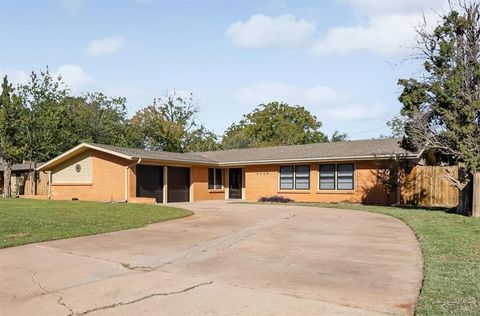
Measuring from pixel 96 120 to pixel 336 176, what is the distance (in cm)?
2918

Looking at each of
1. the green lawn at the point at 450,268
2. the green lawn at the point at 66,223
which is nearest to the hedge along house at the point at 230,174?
the green lawn at the point at 66,223

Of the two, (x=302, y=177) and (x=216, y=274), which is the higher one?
(x=302, y=177)

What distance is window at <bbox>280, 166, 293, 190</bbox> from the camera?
995 inches

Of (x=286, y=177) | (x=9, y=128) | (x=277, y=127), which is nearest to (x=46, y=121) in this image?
(x=9, y=128)

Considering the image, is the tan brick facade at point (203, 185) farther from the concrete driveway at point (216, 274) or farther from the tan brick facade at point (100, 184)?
the concrete driveway at point (216, 274)

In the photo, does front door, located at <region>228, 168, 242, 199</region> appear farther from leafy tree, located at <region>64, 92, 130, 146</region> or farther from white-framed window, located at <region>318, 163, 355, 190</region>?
leafy tree, located at <region>64, 92, 130, 146</region>

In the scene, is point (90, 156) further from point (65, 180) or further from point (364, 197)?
point (364, 197)

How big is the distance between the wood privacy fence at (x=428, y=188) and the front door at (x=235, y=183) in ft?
35.4

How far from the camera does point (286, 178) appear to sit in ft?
83.7

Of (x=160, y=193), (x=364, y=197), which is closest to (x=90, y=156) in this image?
(x=160, y=193)

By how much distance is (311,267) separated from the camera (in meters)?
6.97

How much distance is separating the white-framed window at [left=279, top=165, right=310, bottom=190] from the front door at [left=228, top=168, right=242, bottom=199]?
3761 millimetres

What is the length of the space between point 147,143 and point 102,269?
43.6 m

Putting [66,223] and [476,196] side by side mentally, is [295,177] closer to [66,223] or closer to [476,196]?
[476,196]
